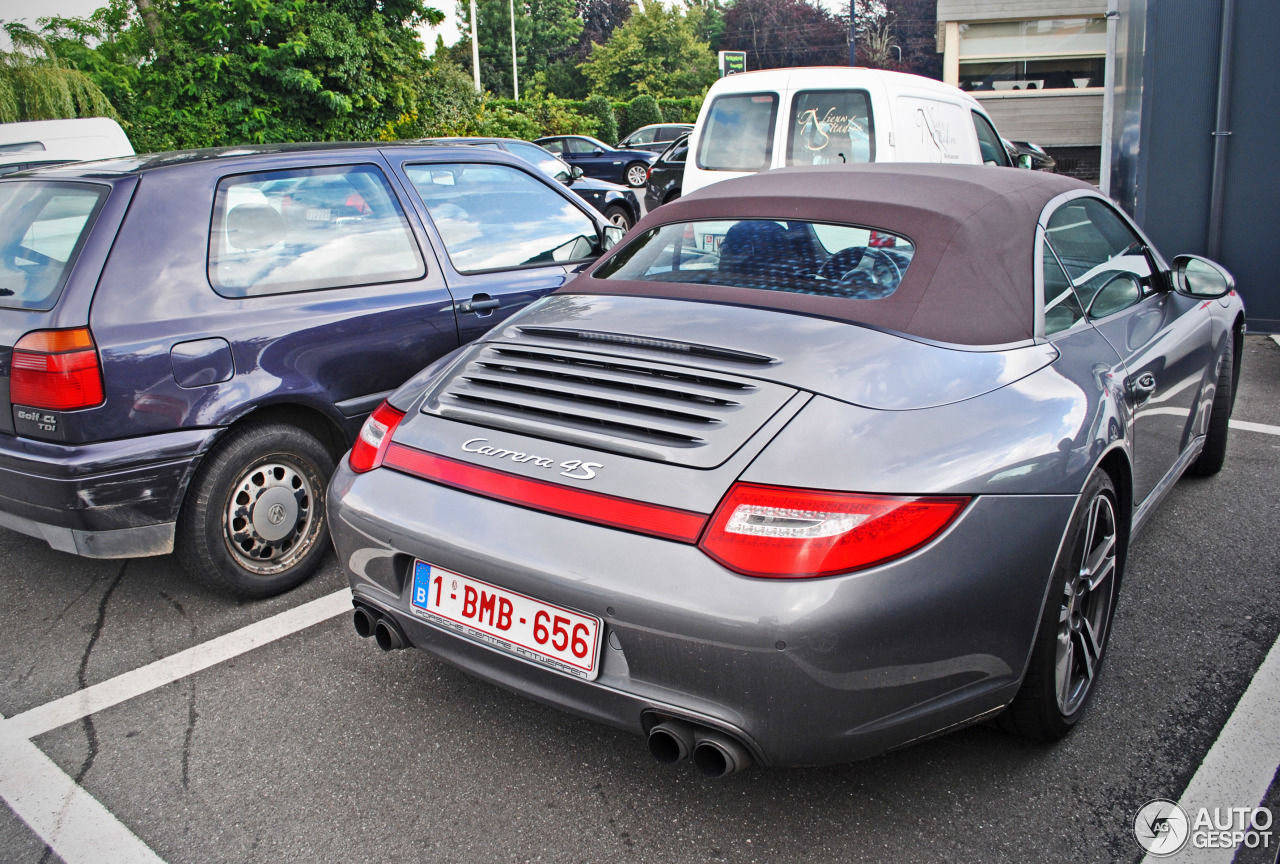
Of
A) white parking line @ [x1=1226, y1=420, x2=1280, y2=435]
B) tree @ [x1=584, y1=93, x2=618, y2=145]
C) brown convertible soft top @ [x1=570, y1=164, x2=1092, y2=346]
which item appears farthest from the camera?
tree @ [x1=584, y1=93, x2=618, y2=145]

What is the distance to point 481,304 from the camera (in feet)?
13.8

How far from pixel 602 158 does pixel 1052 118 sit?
46.5 feet

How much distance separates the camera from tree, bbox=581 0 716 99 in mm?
57719

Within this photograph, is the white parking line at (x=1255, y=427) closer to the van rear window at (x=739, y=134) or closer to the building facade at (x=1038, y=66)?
the van rear window at (x=739, y=134)

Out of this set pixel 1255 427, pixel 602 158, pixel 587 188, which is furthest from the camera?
pixel 602 158

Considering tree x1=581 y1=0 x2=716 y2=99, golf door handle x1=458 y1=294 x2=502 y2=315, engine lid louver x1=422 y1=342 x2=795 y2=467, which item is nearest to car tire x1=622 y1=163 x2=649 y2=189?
golf door handle x1=458 y1=294 x2=502 y2=315

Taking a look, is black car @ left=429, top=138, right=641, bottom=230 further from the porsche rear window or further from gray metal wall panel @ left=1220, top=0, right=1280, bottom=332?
the porsche rear window

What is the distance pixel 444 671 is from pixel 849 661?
59.7 inches

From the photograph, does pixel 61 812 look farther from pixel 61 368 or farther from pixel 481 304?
pixel 481 304

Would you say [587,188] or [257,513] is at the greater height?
[587,188]

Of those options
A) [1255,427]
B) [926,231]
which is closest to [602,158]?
[1255,427]

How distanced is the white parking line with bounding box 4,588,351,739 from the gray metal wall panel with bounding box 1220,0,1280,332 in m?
7.34

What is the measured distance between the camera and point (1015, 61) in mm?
30500

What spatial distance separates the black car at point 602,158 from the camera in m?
23.2
